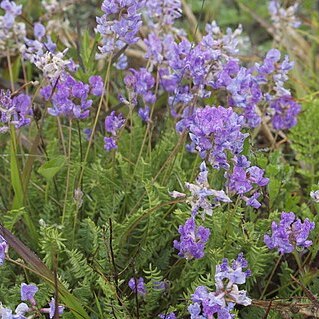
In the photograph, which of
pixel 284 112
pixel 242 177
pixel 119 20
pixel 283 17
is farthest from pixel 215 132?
pixel 283 17

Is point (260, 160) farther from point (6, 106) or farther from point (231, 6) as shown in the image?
point (231, 6)

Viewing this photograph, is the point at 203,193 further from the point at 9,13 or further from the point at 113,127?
the point at 9,13

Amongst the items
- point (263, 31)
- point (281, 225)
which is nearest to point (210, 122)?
point (281, 225)

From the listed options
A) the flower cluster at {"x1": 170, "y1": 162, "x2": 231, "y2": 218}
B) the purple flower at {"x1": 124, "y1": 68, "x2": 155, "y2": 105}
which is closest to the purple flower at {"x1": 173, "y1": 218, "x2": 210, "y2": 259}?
the flower cluster at {"x1": 170, "y1": 162, "x2": 231, "y2": 218}

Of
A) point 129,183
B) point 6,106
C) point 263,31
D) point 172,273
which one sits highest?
point 6,106

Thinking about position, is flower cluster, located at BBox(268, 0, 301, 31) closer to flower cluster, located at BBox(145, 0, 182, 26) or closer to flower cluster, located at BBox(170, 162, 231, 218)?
flower cluster, located at BBox(145, 0, 182, 26)

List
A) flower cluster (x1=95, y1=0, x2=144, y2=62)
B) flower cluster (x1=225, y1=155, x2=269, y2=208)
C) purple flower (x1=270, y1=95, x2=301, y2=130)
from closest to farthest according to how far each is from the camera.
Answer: flower cluster (x1=225, y1=155, x2=269, y2=208) < flower cluster (x1=95, y1=0, x2=144, y2=62) < purple flower (x1=270, y1=95, x2=301, y2=130)

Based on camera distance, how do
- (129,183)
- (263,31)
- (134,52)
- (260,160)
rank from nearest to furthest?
(260,160) < (129,183) < (134,52) < (263,31)
